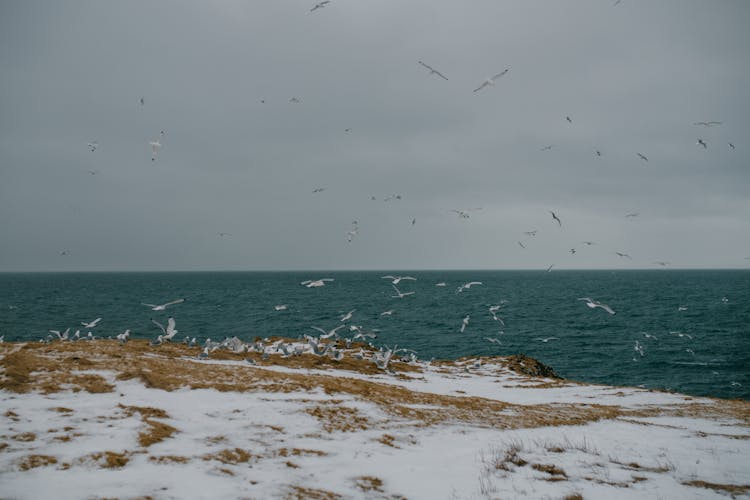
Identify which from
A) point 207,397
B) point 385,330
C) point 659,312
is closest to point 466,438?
point 207,397

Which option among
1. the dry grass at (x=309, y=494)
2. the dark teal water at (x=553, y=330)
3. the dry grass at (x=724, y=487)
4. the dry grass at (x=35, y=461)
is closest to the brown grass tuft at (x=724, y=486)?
the dry grass at (x=724, y=487)

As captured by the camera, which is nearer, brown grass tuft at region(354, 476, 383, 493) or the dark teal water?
brown grass tuft at region(354, 476, 383, 493)

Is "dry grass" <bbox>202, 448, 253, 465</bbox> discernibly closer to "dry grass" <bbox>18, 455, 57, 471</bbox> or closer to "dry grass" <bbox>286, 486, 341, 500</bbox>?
"dry grass" <bbox>286, 486, 341, 500</bbox>

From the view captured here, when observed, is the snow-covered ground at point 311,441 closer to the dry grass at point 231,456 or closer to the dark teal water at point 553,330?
the dry grass at point 231,456

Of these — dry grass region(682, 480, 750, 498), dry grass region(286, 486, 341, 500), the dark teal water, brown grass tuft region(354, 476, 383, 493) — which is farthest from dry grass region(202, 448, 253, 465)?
the dark teal water

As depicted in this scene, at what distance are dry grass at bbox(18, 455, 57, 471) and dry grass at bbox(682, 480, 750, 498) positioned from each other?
10697mm

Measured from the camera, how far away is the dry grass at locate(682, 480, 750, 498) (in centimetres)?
729

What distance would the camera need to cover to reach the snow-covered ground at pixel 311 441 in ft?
23.0

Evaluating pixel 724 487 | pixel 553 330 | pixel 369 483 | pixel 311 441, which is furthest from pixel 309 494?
pixel 553 330

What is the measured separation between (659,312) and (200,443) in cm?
9417

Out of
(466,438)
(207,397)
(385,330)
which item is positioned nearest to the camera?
(466,438)

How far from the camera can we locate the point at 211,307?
92438mm

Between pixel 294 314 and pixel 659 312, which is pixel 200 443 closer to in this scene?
pixel 294 314

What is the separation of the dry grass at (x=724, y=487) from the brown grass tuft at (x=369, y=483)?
5.32 metres
